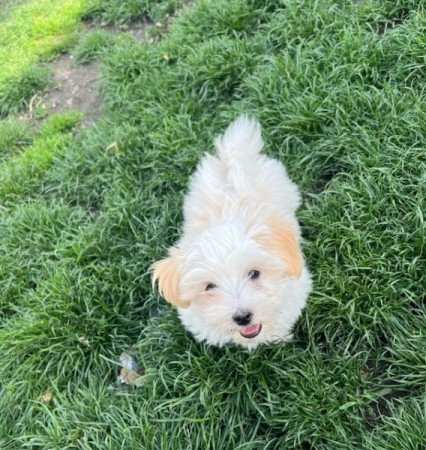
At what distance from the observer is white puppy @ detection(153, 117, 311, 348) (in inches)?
95.4

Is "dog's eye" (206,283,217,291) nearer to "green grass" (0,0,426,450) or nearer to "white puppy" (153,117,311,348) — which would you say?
"white puppy" (153,117,311,348)

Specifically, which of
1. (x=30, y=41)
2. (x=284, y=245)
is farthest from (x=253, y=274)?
(x=30, y=41)

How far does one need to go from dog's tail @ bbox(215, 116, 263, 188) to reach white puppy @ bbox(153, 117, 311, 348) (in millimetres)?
15

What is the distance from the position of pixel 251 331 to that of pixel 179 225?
1298mm

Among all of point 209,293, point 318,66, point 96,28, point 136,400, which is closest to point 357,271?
point 209,293

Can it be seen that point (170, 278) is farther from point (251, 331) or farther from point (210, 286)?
point (251, 331)

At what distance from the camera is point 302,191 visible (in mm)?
3652

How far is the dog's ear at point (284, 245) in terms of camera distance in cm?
244

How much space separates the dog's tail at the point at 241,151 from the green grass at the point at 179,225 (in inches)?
19.2

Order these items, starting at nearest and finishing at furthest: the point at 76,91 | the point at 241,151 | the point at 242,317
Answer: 1. the point at 242,317
2. the point at 241,151
3. the point at 76,91

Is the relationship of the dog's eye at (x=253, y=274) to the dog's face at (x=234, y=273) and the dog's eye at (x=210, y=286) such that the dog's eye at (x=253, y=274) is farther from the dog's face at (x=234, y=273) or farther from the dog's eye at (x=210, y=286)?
the dog's eye at (x=210, y=286)

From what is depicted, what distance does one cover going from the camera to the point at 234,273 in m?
2.42

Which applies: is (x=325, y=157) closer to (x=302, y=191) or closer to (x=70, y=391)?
(x=302, y=191)

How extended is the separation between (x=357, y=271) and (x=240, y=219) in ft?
2.83
